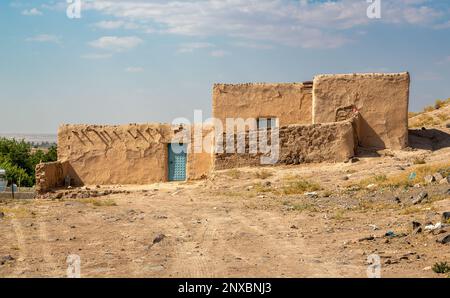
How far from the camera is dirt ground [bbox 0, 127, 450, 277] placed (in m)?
8.25

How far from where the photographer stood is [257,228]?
37.1ft

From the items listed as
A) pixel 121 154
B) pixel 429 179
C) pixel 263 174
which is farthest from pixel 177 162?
pixel 429 179

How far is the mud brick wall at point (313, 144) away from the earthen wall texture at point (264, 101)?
342cm

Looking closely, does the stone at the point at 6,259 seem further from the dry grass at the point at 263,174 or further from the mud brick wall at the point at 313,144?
the mud brick wall at the point at 313,144

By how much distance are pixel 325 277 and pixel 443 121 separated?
21047mm

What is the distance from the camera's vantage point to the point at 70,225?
467 inches

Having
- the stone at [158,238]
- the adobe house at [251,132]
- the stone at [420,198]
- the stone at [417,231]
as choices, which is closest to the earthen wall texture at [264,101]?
the adobe house at [251,132]

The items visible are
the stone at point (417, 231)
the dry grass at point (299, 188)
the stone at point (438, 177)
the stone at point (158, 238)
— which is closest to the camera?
the stone at point (417, 231)

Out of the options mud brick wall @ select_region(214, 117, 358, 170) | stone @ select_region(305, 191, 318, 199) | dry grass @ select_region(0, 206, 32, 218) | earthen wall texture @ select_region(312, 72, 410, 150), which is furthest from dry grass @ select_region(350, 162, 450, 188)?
dry grass @ select_region(0, 206, 32, 218)

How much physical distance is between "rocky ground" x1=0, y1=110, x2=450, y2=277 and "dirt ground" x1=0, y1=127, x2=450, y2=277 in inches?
0.8

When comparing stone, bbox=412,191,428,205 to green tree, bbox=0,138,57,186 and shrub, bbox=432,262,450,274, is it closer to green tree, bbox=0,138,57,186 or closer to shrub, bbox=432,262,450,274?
shrub, bbox=432,262,450,274

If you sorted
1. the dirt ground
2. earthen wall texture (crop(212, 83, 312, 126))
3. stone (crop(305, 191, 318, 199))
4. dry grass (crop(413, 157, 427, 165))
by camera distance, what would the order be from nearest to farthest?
the dirt ground < stone (crop(305, 191, 318, 199)) < dry grass (crop(413, 157, 427, 165)) < earthen wall texture (crop(212, 83, 312, 126))

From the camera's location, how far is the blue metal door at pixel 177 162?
24.4m
